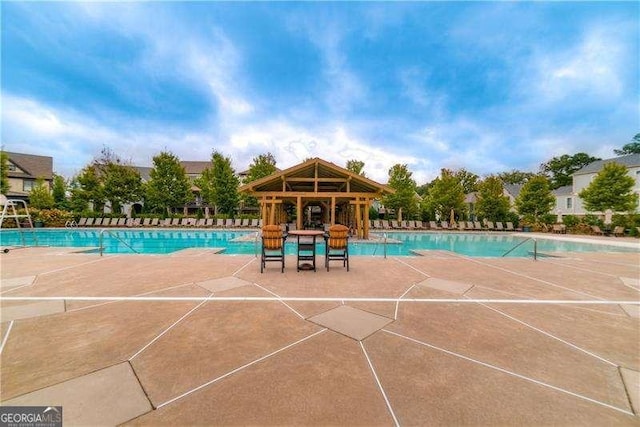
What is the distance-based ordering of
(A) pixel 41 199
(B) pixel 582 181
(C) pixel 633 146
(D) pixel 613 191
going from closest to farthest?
(D) pixel 613 191 < (A) pixel 41 199 < (B) pixel 582 181 < (C) pixel 633 146

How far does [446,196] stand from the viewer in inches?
1053

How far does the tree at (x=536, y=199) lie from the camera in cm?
2591

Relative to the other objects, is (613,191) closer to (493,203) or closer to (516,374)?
(493,203)

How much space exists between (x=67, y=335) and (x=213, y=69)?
54.7 ft

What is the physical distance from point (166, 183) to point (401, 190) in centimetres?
2723

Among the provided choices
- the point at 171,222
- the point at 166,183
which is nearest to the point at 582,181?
the point at 171,222

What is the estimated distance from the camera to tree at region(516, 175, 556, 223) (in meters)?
25.9

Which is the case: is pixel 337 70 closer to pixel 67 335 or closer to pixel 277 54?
pixel 277 54

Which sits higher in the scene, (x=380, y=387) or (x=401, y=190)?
(x=401, y=190)

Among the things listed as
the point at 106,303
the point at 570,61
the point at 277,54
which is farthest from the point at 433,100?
the point at 106,303

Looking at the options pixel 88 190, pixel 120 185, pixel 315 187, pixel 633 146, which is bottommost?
pixel 315 187

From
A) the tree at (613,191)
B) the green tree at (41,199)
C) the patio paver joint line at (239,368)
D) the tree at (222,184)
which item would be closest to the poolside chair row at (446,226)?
the tree at (613,191)

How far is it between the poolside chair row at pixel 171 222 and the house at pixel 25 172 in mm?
14035

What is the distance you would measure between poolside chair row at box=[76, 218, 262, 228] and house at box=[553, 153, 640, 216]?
3661 centimetres
